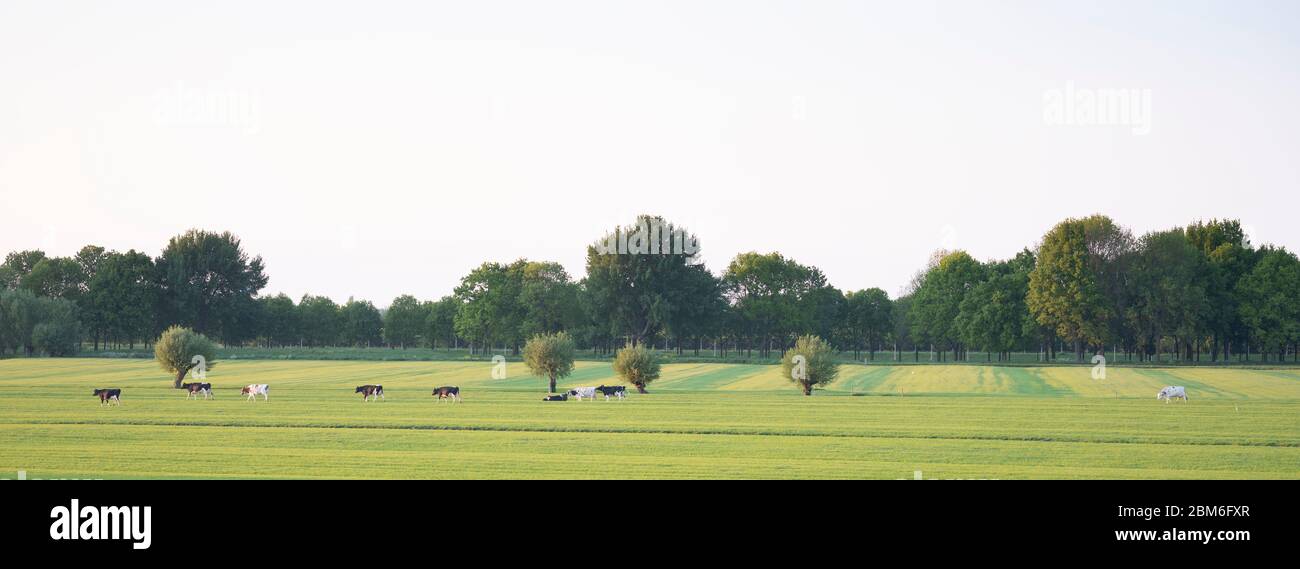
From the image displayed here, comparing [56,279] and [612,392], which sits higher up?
[56,279]

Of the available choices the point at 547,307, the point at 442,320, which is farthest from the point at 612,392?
the point at 442,320

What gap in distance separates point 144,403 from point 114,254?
10705 cm

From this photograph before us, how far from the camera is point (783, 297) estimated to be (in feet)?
484

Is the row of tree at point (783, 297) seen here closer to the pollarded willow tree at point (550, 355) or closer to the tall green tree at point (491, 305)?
the tall green tree at point (491, 305)

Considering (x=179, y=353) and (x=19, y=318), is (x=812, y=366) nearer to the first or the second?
(x=179, y=353)

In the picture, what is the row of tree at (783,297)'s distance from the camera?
11769 centimetres

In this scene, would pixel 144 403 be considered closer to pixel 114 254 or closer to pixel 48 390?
pixel 48 390

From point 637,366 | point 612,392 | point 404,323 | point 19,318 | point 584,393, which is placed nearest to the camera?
point 584,393

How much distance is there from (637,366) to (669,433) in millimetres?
26486

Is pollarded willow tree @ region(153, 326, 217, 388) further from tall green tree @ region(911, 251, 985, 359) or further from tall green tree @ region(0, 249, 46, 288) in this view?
tall green tree @ region(0, 249, 46, 288)

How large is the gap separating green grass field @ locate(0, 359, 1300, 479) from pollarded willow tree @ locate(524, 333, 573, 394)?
7.25 feet

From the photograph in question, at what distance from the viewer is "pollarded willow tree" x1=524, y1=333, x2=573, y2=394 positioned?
63.5m
